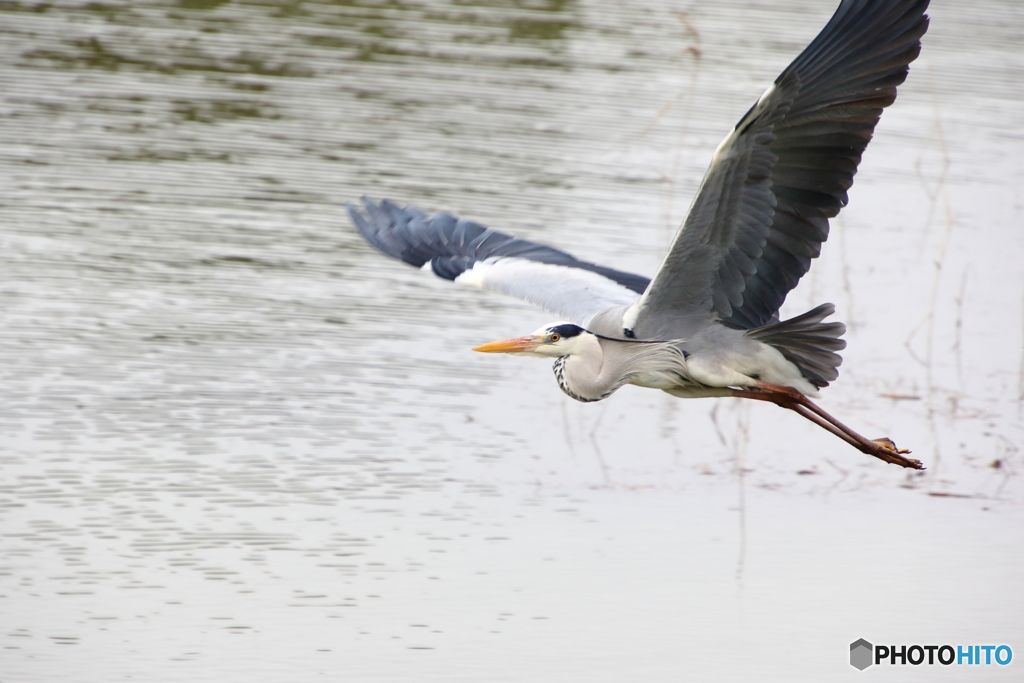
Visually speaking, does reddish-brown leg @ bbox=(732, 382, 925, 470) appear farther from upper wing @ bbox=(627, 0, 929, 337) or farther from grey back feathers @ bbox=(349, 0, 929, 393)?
upper wing @ bbox=(627, 0, 929, 337)

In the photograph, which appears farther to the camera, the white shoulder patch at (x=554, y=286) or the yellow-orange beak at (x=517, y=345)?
the white shoulder patch at (x=554, y=286)

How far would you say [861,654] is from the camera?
21.2 ft

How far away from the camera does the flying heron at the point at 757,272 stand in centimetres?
558

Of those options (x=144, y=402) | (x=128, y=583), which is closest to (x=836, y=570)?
(x=128, y=583)

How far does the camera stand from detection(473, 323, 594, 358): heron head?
6289 mm

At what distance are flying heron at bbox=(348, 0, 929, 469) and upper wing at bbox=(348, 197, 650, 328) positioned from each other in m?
0.01

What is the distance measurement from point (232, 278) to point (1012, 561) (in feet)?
17.2

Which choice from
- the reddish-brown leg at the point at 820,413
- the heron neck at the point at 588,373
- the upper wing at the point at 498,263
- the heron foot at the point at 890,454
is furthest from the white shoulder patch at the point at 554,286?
the heron foot at the point at 890,454

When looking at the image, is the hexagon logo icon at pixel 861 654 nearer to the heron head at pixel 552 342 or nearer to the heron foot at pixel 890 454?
the heron foot at pixel 890 454

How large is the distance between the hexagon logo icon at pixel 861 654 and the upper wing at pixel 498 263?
175cm

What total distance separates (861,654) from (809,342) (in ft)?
4.43

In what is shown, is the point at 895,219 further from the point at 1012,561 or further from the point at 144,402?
the point at 144,402

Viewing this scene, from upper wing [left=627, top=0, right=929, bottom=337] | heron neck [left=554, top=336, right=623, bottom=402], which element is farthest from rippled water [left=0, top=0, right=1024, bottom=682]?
upper wing [left=627, top=0, right=929, bottom=337]

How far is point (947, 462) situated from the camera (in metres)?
8.21
